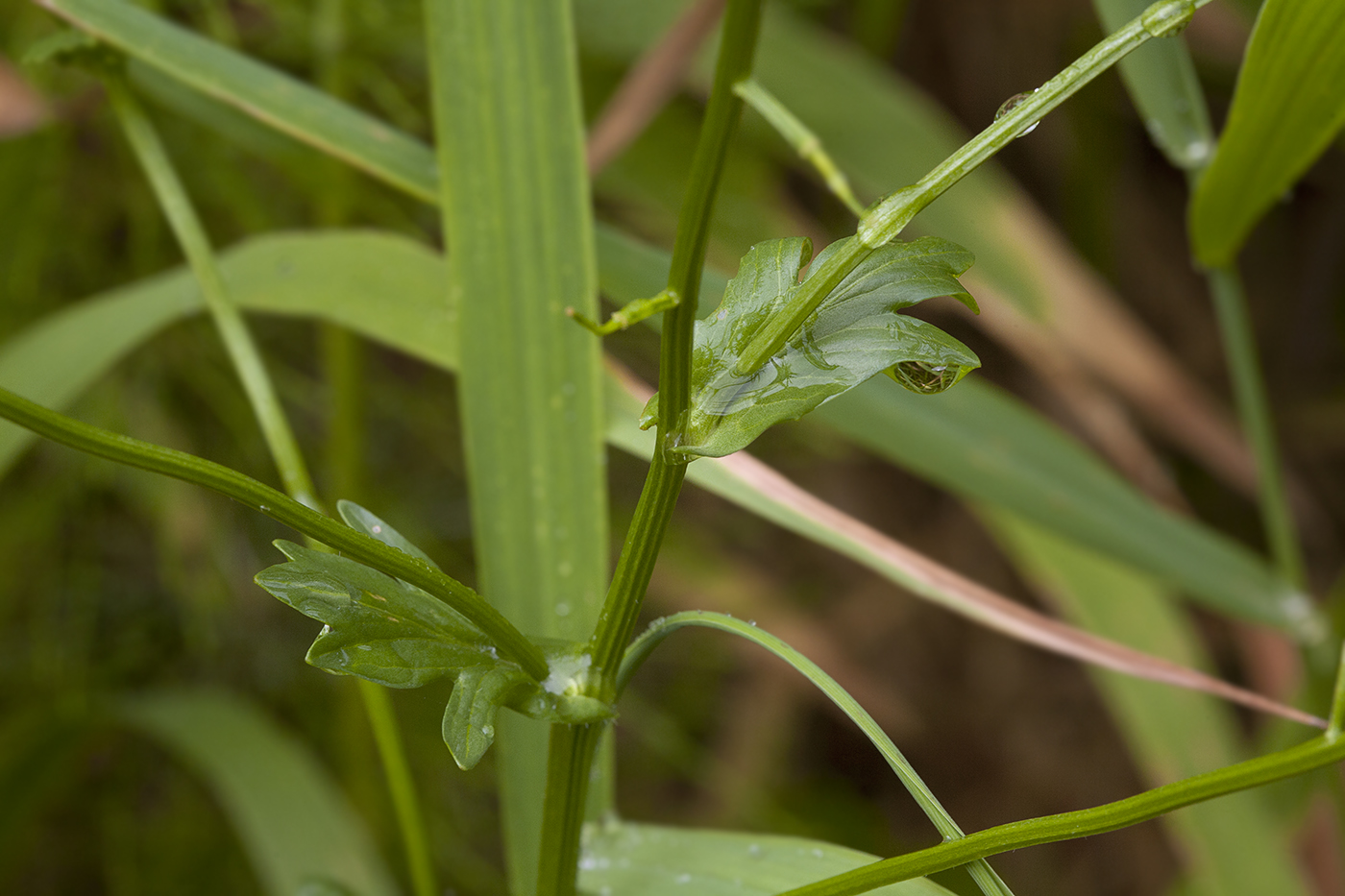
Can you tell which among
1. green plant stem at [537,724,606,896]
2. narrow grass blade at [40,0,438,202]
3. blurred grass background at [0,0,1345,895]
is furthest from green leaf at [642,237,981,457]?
blurred grass background at [0,0,1345,895]

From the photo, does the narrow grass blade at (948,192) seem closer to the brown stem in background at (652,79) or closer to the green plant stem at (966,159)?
the brown stem in background at (652,79)

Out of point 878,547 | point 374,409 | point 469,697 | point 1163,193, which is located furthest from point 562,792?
point 1163,193

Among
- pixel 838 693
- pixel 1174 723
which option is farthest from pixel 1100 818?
pixel 1174 723

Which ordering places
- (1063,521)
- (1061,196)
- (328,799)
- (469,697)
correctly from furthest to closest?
(1061,196), (328,799), (1063,521), (469,697)

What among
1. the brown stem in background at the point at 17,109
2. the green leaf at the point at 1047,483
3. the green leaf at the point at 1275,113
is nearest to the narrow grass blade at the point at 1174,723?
the green leaf at the point at 1047,483

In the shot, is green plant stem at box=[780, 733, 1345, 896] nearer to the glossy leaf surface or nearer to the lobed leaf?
the lobed leaf

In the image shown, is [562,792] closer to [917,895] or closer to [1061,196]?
[917,895]
